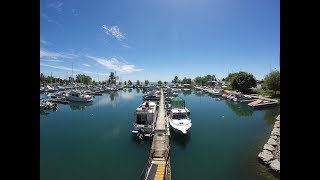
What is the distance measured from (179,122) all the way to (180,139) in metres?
2.70

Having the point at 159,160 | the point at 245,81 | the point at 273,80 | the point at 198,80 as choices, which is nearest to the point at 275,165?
the point at 159,160

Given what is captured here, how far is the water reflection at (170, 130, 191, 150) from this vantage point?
1125 inches

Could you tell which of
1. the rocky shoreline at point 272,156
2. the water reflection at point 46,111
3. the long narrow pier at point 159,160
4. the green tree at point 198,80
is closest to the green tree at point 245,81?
the water reflection at point 46,111

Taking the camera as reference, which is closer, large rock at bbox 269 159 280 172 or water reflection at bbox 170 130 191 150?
large rock at bbox 269 159 280 172

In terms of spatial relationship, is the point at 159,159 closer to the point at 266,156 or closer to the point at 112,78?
the point at 266,156

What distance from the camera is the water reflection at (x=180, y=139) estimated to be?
2856 cm

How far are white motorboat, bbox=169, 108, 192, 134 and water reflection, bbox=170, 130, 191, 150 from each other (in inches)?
40.1

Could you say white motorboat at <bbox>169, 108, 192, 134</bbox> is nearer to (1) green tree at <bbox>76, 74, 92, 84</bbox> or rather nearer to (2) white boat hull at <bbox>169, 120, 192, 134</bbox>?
(2) white boat hull at <bbox>169, 120, 192, 134</bbox>

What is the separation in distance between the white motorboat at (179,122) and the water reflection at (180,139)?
1.02 metres

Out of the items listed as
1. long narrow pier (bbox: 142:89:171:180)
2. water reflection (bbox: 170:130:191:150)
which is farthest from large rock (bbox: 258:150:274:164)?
long narrow pier (bbox: 142:89:171:180)

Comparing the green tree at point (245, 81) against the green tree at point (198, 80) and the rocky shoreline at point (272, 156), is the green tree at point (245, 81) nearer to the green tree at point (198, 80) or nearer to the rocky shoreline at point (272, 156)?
the rocky shoreline at point (272, 156)
